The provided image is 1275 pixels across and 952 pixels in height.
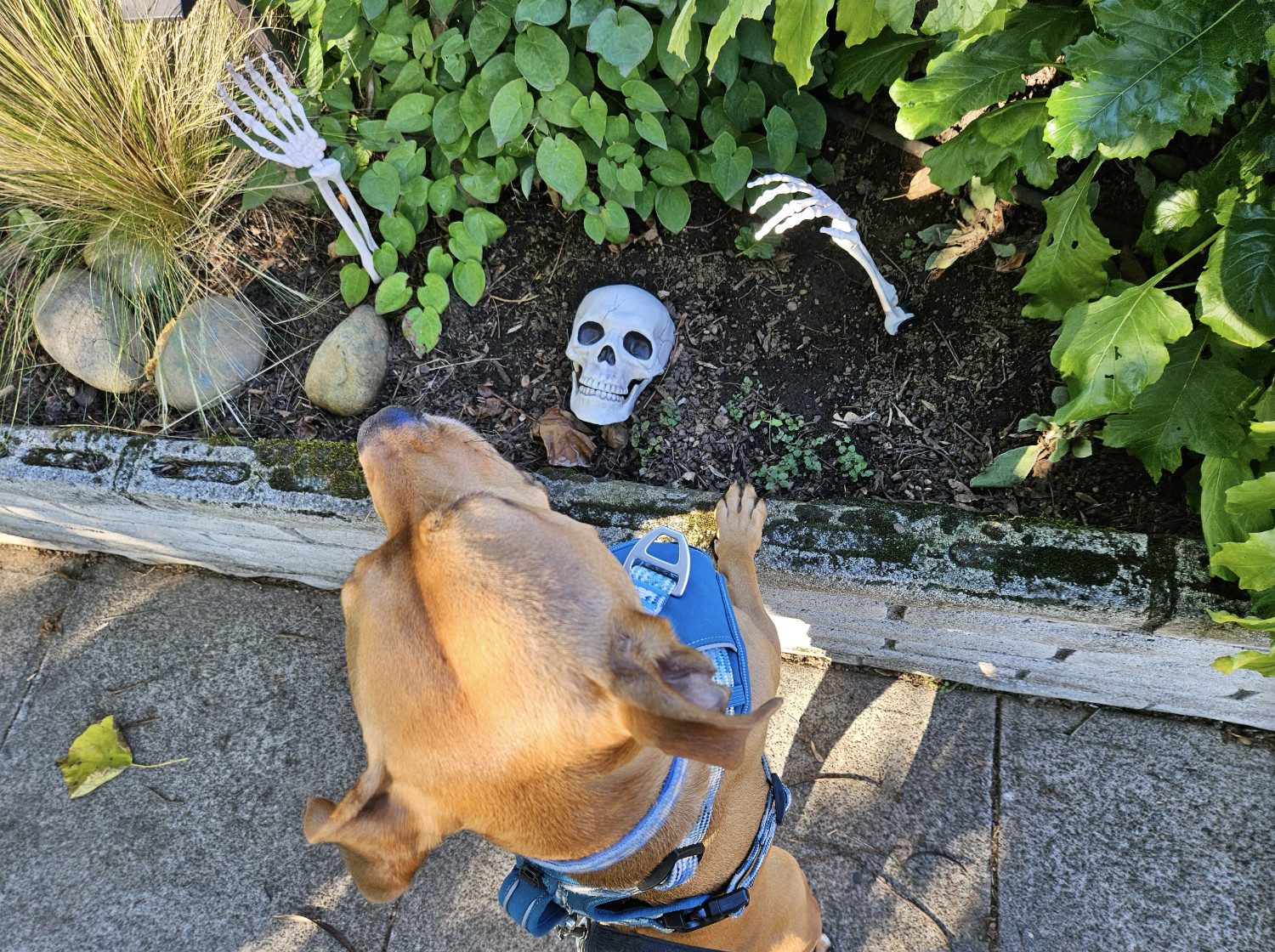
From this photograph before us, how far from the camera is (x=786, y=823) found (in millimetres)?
2945

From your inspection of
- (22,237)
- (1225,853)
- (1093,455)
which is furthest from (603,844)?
(22,237)

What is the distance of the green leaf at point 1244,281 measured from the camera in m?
1.96

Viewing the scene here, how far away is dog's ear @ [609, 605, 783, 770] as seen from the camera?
1227 mm

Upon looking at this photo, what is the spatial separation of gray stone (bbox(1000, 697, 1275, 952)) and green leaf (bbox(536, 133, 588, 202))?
2680mm

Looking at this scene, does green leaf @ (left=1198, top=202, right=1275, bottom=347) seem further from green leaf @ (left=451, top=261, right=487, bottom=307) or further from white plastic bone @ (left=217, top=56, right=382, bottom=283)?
white plastic bone @ (left=217, top=56, right=382, bottom=283)

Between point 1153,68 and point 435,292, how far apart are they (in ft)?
7.94

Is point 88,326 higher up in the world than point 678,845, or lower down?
higher up

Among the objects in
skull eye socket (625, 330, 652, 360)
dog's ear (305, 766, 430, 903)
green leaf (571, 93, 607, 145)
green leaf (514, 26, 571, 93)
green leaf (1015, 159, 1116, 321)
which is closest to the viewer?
dog's ear (305, 766, 430, 903)

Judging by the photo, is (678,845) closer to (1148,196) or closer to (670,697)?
(670,697)

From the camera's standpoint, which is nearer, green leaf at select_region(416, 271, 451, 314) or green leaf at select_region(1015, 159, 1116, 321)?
green leaf at select_region(1015, 159, 1116, 321)

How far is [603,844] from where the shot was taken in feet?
5.36

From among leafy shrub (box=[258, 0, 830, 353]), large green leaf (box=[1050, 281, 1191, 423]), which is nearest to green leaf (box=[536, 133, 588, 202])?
leafy shrub (box=[258, 0, 830, 353])

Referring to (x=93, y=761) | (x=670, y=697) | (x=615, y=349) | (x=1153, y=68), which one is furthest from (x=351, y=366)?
(x=1153, y=68)

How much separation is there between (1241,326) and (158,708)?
4225mm
